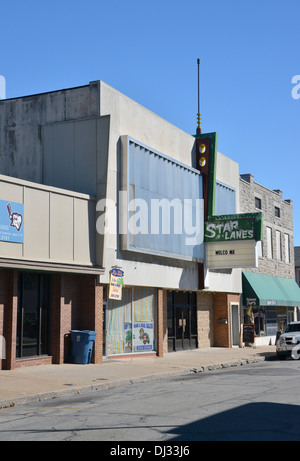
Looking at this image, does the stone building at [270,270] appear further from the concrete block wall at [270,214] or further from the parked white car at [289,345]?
the parked white car at [289,345]

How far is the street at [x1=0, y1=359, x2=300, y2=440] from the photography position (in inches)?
345

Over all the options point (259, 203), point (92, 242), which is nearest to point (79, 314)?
point (92, 242)

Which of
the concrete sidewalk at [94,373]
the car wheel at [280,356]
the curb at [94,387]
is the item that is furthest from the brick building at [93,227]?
the car wheel at [280,356]

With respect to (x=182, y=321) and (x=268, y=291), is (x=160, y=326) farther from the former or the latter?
(x=268, y=291)

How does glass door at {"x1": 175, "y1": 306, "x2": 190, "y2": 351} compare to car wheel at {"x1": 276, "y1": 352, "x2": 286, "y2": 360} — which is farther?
glass door at {"x1": 175, "y1": 306, "x2": 190, "y2": 351}

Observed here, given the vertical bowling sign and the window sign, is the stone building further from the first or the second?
the window sign

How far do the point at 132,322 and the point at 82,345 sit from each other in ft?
14.3

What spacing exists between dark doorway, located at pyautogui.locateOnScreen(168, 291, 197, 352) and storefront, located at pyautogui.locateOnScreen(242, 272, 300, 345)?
5.11 meters

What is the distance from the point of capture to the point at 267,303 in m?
36.9

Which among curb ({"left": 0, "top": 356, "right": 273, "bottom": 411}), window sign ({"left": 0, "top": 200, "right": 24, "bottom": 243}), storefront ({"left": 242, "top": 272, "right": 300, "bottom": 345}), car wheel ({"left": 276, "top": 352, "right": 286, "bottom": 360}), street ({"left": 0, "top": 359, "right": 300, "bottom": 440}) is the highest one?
window sign ({"left": 0, "top": 200, "right": 24, "bottom": 243})

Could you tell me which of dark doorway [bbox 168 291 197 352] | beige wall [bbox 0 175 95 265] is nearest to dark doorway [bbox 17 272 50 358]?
beige wall [bbox 0 175 95 265]

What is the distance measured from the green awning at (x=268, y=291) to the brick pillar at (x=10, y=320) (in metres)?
19.0

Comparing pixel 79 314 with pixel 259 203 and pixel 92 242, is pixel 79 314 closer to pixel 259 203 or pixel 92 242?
pixel 92 242
